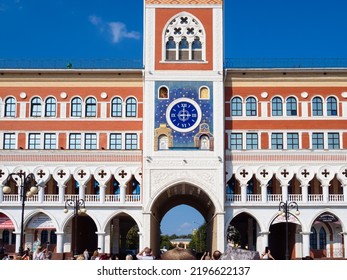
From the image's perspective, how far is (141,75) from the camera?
43.5 meters

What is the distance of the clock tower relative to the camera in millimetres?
40875

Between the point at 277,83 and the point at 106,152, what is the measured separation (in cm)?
1341

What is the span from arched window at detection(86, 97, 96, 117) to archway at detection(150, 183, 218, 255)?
7857 millimetres

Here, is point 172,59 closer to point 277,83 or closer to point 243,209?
point 277,83

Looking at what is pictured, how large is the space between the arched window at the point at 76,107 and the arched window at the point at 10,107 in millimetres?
4263

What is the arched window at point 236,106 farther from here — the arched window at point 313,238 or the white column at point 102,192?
the white column at point 102,192

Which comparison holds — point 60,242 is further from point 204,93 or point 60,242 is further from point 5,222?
point 204,93

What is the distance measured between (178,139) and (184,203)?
12833 mm

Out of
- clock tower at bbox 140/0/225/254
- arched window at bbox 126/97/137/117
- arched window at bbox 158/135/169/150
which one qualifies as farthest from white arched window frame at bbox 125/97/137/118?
arched window at bbox 158/135/169/150

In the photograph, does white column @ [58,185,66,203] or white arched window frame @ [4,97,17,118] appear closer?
white column @ [58,185,66,203]

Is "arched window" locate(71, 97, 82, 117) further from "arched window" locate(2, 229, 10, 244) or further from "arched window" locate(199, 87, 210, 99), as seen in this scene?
"arched window" locate(2, 229, 10, 244)

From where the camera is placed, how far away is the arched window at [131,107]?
142 feet

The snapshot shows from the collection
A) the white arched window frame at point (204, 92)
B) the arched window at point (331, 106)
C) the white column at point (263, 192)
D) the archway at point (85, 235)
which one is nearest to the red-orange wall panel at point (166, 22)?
the white arched window frame at point (204, 92)
